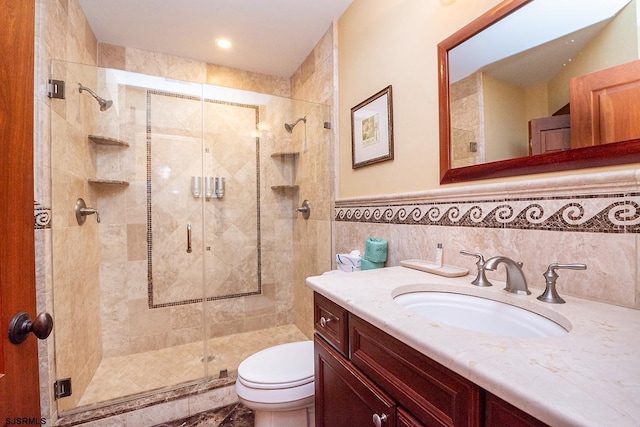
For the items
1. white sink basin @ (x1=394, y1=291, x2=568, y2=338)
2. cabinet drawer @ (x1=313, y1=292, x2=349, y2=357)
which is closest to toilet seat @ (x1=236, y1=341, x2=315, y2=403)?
cabinet drawer @ (x1=313, y1=292, x2=349, y2=357)

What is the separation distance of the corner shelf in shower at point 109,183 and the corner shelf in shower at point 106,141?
281mm

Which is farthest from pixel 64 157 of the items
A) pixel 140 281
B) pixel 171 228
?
pixel 140 281

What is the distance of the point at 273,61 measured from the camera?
2504 mm

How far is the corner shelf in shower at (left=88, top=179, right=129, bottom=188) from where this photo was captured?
1.97 meters

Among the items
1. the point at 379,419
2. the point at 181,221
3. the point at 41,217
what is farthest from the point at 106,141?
the point at 379,419

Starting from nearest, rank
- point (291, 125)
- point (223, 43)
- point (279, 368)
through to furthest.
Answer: point (279, 368), point (223, 43), point (291, 125)

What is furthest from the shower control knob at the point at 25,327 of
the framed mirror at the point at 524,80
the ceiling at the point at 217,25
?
the ceiling at the point at 217,25

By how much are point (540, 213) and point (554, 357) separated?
545 mm

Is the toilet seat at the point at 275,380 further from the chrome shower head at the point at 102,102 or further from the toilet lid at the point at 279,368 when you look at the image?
the chrome shower head at the point at 102,102

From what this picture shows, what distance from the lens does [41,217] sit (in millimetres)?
1327

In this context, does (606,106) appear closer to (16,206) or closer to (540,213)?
(540,213)

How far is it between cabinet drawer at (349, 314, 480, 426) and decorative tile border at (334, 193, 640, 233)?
612 mm

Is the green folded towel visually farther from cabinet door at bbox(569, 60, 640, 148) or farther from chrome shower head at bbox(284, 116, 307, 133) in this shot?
chrome shower head at bbox(284, 116, 307, 133)

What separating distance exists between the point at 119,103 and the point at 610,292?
288 centimetres
